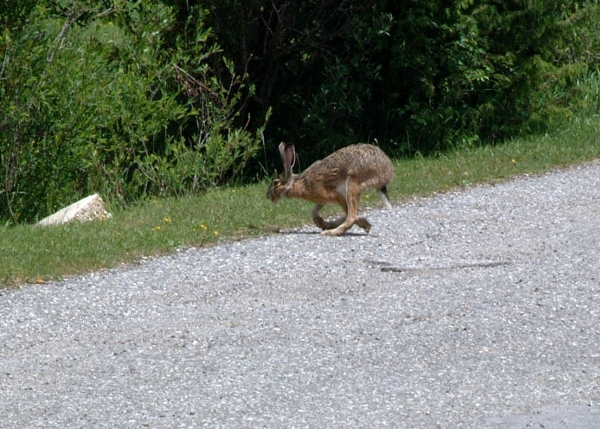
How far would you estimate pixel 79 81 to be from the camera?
12.3 meters

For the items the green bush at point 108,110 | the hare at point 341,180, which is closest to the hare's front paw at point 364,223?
the hare at point 341,180

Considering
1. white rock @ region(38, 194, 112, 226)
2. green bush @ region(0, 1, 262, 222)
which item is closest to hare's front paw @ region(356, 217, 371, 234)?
white rock @ region(38, 194, 112, 226)

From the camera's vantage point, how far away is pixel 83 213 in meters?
11.3

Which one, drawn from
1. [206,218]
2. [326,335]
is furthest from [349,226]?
[326,335]

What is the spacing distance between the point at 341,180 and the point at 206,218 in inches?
54.5

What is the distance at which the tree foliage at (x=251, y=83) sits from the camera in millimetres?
12391

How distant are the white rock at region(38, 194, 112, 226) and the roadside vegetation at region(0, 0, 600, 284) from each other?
22 centimetres

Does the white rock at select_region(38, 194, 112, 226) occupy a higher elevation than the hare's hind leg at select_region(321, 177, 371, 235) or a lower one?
lower

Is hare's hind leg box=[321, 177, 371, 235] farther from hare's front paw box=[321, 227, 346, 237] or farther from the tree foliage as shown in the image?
the tree foliage

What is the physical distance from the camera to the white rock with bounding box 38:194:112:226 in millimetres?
11172

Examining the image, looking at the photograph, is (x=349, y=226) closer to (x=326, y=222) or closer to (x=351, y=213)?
(x=351, y=213)

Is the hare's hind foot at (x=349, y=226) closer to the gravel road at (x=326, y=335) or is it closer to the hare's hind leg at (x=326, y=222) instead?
the gravel road at (x=326, y=335)

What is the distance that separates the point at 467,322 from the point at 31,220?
266 inches

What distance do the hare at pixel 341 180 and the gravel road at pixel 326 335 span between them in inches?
10.7
